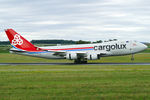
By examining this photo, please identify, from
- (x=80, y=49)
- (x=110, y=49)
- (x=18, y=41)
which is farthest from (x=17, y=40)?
(x=110, y=49)

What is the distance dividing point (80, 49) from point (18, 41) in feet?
37.0

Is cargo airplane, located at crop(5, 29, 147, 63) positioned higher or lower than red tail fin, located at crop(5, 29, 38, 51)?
lower

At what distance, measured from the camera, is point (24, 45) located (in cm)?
4831

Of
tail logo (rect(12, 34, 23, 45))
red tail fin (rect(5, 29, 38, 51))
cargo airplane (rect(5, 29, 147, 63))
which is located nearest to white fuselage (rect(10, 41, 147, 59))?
cargo airplane (rect(5, 29, 147, 63))

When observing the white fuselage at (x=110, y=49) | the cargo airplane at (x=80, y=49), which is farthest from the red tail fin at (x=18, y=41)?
the white fuselage at (x=110, y=49)

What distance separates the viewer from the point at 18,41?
47938 mm

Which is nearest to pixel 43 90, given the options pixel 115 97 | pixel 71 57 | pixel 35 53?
pixel 115 97

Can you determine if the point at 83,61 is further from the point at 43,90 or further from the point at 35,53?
the point at 43,90

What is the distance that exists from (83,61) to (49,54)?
20.7 ft

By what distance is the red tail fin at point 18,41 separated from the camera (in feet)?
155

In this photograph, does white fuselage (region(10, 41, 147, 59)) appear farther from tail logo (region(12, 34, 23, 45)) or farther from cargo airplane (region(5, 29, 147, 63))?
tail logo (region(12, 34, 23, 45))

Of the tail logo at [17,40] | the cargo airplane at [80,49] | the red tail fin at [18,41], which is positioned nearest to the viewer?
the cargo airplane at [80,49]

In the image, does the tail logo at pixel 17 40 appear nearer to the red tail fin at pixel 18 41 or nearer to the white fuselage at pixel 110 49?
the red tail fin at pixel 18 41

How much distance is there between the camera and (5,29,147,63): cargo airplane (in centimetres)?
4612
